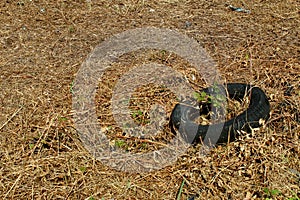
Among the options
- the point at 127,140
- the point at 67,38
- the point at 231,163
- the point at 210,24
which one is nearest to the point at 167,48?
the point at 210,24

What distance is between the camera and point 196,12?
17.3 feet

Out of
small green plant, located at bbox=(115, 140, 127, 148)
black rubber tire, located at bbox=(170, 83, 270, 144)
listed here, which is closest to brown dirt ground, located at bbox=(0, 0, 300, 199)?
black rubber tire, located at bbox=(170, 83, 270, 144)

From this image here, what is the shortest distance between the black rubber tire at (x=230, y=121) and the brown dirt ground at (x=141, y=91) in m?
0.08

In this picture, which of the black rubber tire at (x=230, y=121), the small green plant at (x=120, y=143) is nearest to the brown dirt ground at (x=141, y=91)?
the black rubber tire at (x=230, y=121)

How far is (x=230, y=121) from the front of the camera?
3275 mm

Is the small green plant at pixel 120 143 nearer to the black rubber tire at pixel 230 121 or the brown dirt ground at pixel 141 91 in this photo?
the brown dirt ground at pixel 141 91

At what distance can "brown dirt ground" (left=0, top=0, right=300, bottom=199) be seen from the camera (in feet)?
9.84

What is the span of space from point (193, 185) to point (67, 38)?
8.66 ft

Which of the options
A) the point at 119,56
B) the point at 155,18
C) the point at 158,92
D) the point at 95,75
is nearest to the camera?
the point at 158,92

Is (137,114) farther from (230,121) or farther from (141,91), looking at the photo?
(230,121)

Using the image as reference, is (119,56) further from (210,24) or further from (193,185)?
(193,185)

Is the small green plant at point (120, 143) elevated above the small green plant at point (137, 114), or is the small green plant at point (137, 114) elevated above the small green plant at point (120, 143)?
the small green plant at point (137, 114)

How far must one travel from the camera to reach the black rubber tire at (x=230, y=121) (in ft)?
10.6

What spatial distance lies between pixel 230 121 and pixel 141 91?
101cm
